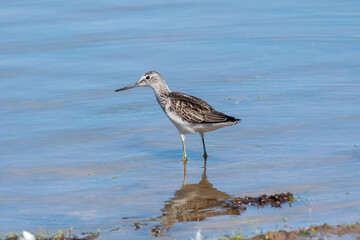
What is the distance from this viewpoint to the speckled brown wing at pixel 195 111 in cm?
970

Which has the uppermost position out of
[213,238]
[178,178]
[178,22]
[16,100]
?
[178,22]

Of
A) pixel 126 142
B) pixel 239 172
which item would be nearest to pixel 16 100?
pixel 126 142

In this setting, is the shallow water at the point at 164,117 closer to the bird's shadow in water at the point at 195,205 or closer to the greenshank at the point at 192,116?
the bird's shadow in water at the point at 195,205

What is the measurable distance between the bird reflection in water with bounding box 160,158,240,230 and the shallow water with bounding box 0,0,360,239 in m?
0.05

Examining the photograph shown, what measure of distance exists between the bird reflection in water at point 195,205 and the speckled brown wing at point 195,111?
110cm

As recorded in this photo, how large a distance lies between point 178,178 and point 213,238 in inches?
100

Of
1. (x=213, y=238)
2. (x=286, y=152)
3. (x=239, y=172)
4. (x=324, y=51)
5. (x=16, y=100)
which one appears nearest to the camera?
(x=213, y=238)

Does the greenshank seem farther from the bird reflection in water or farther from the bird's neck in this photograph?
the bird reflection in water

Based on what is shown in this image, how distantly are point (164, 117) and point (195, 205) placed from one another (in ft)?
12.6

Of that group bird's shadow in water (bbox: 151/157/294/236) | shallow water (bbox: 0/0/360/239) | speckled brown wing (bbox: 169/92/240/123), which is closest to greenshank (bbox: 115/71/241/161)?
A: speckled brown wing (bbox: 169/92/240/123)

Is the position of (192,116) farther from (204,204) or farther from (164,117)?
(204,204)

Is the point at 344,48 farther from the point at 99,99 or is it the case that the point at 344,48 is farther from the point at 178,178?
the point at 178,178

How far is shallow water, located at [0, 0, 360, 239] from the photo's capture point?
785 cm

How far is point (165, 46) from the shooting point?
51.7 ft
